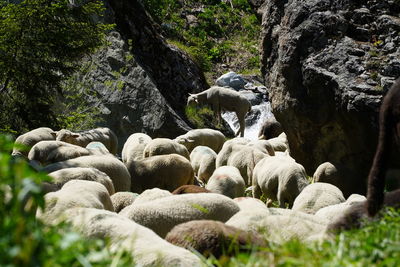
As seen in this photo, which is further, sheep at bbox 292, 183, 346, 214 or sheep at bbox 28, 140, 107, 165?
sheep at bbox 28, 140, 107, 165

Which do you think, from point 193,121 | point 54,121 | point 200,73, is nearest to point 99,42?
point 54,121

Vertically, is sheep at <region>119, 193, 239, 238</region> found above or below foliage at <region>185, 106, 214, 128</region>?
above

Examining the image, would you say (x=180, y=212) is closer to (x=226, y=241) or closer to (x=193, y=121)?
(x=226, y=241)

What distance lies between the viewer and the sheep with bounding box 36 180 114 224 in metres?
5.82

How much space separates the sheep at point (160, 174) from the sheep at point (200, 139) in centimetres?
579

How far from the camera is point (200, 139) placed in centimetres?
1942

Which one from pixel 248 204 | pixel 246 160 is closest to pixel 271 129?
pixel 246 160

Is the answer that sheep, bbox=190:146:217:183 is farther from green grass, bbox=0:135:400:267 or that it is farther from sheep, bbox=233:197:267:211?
green grass, bbox=0:135:400:267

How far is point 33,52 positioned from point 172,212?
472 inches

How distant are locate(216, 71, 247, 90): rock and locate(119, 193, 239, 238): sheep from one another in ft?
76.8

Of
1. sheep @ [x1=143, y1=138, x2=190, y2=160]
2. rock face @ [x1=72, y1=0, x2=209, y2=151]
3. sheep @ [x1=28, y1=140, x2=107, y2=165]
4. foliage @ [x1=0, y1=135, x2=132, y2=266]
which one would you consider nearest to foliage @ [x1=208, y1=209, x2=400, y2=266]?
foliage @ [x1=0, y1=135, x2=132, y2=266]

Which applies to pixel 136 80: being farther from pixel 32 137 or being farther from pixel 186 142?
pixel 32 137

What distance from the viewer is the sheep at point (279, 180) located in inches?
430

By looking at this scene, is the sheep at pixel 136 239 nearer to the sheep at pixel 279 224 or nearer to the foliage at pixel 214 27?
the sheep at pixel 279 224
